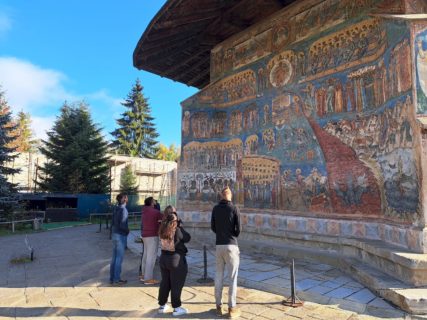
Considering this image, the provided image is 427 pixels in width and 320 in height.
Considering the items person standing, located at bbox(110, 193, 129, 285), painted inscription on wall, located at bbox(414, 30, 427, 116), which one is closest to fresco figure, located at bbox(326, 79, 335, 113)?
painted inscription on wall, located at bbox(414, 30, 427, 116)

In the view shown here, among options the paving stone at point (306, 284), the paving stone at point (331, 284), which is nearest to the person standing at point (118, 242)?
the paving stone at point (306, 284)

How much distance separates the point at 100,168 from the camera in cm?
2500

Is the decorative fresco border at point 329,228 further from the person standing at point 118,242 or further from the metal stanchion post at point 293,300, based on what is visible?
the person standing at point 118,242

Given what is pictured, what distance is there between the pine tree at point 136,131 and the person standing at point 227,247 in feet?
112

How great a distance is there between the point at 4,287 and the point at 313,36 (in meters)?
9.45

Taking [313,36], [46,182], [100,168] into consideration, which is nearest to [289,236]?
[313,36]

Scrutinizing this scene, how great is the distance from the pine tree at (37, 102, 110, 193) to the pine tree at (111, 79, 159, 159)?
11.9 m

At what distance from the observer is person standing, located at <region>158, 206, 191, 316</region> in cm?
468

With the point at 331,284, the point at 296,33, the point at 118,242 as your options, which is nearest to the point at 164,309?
the point at 118,242

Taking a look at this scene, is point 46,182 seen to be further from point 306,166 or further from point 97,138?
point 306,166

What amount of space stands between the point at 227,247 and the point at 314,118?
17.5ft

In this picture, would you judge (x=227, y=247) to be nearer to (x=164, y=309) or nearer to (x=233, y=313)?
(x=233, y=313)

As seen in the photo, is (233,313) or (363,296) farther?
(363,296)

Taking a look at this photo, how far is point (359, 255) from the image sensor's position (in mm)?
7125
